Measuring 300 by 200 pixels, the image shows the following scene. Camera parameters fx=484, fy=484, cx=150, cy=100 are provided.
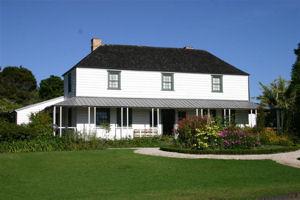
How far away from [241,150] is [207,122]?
2.74m

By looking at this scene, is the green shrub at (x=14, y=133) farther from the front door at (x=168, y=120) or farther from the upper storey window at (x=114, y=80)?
the front door at (x=168, y=120)

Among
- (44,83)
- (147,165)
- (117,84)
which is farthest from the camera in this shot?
(44,83)

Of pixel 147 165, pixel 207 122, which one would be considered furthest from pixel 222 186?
pixel 207 122

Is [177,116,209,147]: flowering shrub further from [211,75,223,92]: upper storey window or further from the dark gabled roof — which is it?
[211,75,223,92]: upper storey window

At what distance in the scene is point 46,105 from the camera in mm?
37531

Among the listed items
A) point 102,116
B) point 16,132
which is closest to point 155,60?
point 102,116

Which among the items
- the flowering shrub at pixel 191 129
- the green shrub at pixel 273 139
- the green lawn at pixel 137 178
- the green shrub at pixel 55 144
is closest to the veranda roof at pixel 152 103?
the green shrub at pixel 55 144

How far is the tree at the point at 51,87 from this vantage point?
66062mm

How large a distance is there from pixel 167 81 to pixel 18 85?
3796cm

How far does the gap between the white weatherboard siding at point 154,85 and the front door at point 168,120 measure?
1.27 meters

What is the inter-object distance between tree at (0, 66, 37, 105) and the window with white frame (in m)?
31.1

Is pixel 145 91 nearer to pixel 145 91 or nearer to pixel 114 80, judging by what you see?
pixel 145 91

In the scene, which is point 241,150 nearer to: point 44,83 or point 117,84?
point 117,84

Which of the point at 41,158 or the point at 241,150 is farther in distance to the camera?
the point at 241,150
